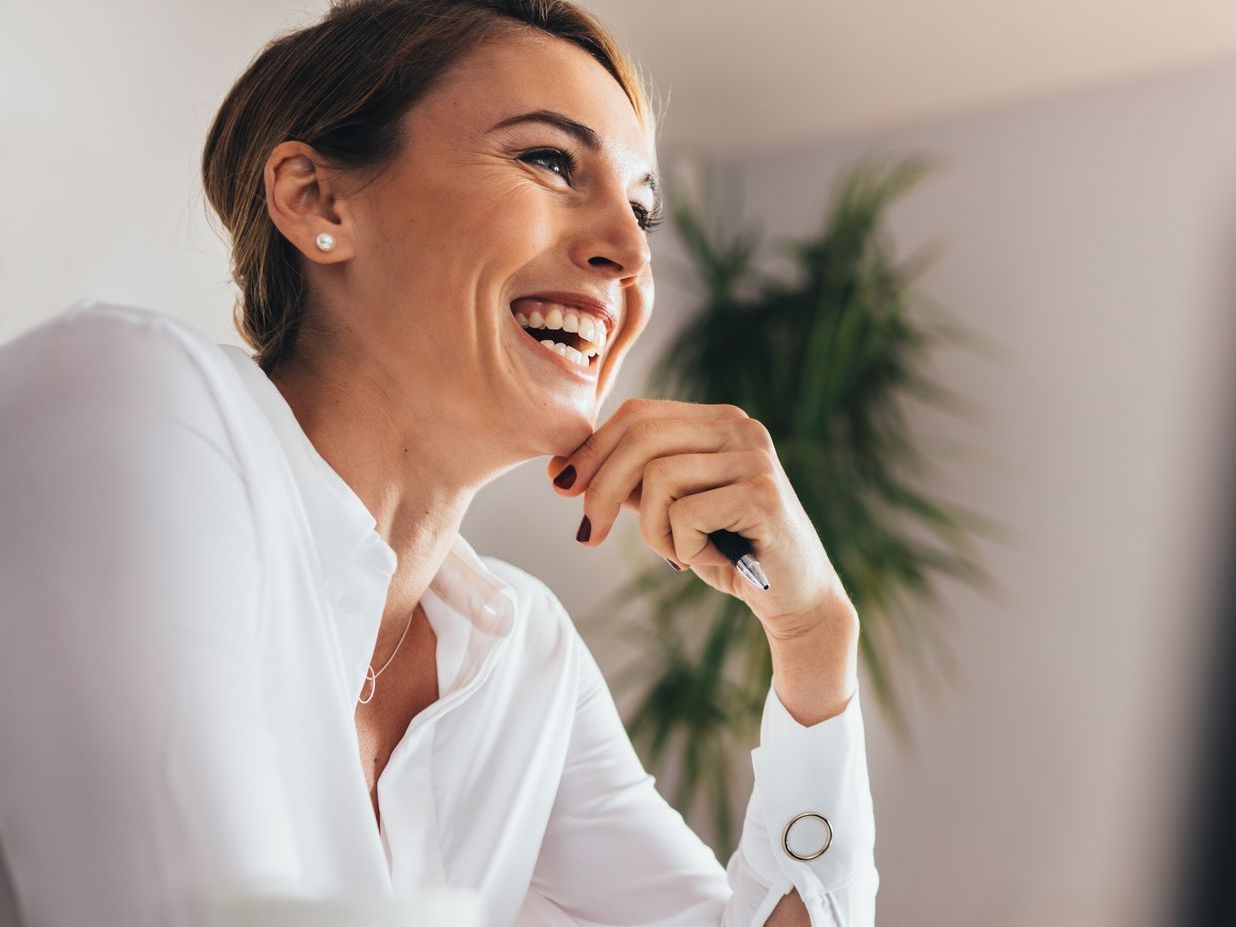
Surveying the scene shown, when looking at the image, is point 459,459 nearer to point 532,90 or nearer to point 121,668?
point 532,90

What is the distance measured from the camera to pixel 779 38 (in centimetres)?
303

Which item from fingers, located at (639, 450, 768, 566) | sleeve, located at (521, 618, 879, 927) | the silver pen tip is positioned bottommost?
sleeve, located at (521, 618, 879, 927)

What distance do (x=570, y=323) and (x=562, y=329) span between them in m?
0.01

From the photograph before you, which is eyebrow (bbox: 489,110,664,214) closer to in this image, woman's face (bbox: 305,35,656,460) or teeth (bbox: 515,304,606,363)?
woman's face (bbox: 305,35,656,460)

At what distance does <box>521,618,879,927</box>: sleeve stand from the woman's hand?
20 centimetres

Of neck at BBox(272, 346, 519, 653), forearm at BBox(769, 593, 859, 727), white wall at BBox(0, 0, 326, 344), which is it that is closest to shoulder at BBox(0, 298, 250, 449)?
neck at BBox(272, 346, 519, 653)

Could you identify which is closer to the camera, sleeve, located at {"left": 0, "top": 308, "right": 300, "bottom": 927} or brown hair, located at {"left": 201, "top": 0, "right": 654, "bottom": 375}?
sleeve, located at {"left": 0, "top": 308, "right": 300, "bottom": 927}

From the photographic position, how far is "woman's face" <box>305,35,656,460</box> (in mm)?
1119

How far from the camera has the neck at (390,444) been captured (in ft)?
3.75

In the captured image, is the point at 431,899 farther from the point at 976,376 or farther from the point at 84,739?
the point at 976,376

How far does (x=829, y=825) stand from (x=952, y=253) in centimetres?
239

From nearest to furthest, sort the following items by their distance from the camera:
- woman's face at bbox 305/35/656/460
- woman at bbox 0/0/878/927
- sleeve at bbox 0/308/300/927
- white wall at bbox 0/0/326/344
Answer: sleeve at bbox 0/308/300/927 < woman at bbox 0/0/878/927 < woman's face at bbox 305/35/656/460 < white wall at bbox 0/0/326/344

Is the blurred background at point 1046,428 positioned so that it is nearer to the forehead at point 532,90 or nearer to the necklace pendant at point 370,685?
the necklace pendant at point 370,685

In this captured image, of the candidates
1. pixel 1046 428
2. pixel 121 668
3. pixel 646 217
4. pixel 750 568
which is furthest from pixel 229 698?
pixel 1046 428
